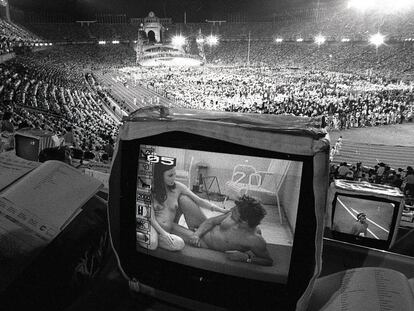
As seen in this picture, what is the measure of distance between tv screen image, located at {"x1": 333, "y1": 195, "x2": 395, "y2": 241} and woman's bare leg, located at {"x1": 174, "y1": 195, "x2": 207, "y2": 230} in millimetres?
979

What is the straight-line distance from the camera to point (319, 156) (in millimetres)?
1397

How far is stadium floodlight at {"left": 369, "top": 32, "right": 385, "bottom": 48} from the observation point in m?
44.8

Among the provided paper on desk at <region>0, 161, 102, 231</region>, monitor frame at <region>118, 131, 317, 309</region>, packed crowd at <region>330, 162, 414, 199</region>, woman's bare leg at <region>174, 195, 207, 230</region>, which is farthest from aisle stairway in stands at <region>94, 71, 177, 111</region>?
woman's bare leg at <region>174, 195, 207, 230</region>

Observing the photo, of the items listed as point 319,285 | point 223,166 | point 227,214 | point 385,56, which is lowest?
point 319,285

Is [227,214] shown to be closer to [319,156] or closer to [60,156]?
[319,156]

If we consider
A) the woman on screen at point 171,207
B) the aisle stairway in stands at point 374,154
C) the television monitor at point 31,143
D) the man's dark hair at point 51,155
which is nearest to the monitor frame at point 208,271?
the woman on screen at point 171,207

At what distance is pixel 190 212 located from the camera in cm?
173

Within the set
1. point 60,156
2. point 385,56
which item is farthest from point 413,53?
point 60,156

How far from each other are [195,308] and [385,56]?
46.5 metres

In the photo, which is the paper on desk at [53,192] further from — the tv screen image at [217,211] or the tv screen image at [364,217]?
the tv screen image at [364,217]

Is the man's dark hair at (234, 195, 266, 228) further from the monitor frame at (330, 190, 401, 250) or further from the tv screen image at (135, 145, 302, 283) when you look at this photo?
the monitor frame at (330, 190, 401, 250)

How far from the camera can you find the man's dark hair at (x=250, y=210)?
5.25ft

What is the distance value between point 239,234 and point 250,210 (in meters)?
0.14

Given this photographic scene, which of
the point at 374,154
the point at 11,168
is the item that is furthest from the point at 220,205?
the point at 374,154
